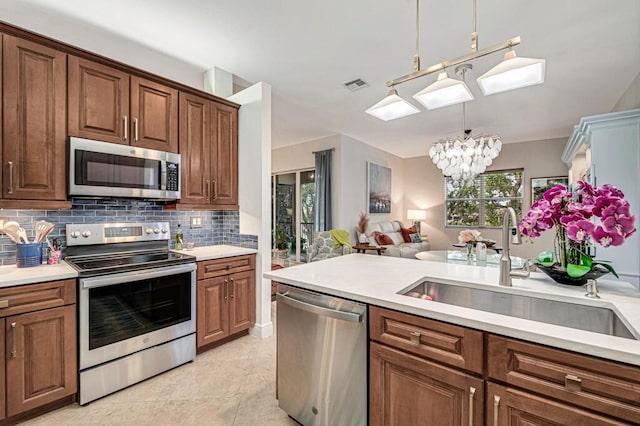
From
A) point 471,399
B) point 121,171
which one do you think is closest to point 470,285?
point 471,399

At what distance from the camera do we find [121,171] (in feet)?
7.78

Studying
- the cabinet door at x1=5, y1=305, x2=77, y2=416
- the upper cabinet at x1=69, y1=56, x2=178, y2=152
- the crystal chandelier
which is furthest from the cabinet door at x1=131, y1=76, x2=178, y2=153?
the crystal chandelier

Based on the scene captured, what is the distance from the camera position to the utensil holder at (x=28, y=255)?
6.51ft

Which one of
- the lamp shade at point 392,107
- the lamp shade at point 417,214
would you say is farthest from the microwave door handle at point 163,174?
the lamp shade at point 417,214

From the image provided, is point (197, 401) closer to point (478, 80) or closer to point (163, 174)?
point (163, 174)

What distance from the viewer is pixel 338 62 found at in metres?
2.98

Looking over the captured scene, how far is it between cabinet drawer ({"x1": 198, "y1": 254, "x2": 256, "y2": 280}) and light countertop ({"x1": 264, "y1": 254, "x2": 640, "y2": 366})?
1128mm

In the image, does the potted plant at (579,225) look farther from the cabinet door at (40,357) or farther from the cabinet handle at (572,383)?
the cabinet door at (40,357)

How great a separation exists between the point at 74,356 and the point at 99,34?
2.55 m

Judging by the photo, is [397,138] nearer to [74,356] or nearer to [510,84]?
[510,84]

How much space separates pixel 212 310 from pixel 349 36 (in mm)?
2717

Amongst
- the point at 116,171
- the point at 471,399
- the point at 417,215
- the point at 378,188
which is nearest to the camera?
the point at 471,399

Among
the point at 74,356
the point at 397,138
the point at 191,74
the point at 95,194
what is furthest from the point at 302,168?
the point at 74,356

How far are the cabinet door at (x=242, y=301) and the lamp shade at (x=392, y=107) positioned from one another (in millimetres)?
2024
